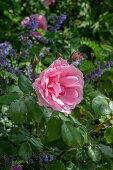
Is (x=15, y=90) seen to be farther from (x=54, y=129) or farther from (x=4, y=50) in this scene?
(x=4, y=50)

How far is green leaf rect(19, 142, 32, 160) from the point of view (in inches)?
39.4

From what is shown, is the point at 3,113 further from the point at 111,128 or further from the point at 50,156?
the point at 111,128

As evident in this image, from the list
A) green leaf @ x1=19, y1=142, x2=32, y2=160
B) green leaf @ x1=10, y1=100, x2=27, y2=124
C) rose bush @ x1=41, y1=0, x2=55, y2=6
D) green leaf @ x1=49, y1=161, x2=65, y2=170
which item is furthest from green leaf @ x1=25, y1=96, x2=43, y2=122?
rose bush @ x1=41, y1=0, x2=55, y2=6

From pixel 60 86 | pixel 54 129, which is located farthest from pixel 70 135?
pixel 60 86

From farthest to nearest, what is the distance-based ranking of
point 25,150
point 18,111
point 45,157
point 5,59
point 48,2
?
point 48,2
point 5,59
point 45,157
point 25,150
point 18,111

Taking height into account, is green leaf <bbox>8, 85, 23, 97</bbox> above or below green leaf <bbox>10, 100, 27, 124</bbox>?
above

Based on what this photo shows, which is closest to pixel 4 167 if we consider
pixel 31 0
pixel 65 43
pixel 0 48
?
pixel 0 48

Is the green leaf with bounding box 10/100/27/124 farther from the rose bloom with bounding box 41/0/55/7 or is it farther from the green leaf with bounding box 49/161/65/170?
the rose bloom with bounding box 41/0/55/7

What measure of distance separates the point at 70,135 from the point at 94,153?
327mm

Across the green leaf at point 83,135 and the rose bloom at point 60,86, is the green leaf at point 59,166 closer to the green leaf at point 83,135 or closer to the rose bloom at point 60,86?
the green leaf at point 83,135

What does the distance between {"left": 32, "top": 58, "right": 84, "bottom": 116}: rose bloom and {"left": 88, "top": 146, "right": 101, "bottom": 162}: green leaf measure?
34 centimetres

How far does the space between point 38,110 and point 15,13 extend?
1545mm

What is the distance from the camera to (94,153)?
121 centimetres

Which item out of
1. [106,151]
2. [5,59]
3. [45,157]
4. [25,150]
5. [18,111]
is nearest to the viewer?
[18,111]
